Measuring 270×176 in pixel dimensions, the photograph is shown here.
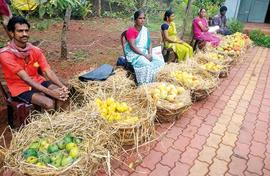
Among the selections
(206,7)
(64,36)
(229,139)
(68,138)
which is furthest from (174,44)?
(206,7)

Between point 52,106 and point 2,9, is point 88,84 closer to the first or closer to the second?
point 52,106

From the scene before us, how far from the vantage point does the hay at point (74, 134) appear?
258cm

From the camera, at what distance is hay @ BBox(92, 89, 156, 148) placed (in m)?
3.36

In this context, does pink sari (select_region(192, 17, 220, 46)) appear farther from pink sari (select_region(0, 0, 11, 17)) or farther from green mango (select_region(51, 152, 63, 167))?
green mango (select_region(51, 152, 63, 167))

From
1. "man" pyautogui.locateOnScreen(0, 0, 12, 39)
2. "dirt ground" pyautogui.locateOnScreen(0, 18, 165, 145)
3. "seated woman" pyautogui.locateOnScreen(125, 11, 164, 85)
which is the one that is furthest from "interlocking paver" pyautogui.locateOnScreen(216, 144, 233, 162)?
"man" pyautogui.locateOnScreen(0, 0, 12, 39)

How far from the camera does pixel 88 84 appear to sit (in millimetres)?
4242

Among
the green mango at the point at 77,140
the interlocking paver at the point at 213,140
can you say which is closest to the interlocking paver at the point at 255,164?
the interlocking paver at the point at 213,140

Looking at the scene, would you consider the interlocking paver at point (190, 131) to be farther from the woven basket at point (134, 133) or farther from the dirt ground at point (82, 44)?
the dirt ground at point (82, 44)

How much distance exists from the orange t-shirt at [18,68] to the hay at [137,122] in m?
0.83

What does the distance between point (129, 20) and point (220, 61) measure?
23.4ft

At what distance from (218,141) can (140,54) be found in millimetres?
2083

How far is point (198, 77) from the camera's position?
17.2ft

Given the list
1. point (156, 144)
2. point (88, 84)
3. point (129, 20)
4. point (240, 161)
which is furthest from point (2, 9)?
point (129, 20)

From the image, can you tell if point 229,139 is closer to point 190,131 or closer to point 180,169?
point 190,131
